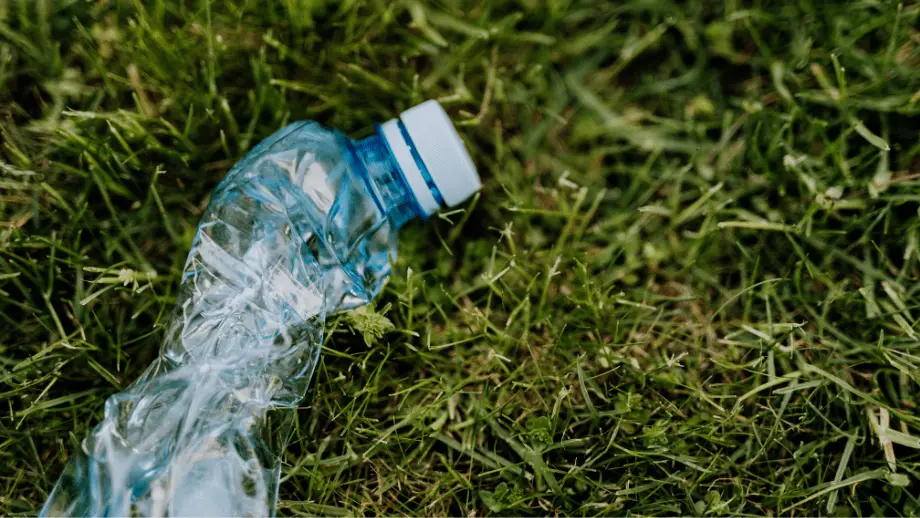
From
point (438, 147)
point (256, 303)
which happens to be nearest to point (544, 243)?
point (438, 147)

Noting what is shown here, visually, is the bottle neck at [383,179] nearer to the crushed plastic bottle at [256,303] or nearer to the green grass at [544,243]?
the crushed plastic bottle at [256,303]

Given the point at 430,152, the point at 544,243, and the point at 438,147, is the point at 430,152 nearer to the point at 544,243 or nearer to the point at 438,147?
the point at 438,147

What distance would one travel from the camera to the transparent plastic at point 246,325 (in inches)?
71.6

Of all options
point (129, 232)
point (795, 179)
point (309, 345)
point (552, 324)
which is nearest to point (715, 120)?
point (795, 179)

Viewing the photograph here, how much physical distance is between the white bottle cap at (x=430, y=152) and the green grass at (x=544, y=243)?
0.16m

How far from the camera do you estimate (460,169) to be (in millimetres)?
1880

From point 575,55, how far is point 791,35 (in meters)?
0.67

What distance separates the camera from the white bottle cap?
187 centimetres

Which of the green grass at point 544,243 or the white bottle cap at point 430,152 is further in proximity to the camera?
the green grass at point 544,243

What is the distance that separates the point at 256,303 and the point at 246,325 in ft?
0.21

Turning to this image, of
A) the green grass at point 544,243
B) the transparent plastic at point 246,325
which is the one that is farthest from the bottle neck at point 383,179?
the green grass at point 544,243

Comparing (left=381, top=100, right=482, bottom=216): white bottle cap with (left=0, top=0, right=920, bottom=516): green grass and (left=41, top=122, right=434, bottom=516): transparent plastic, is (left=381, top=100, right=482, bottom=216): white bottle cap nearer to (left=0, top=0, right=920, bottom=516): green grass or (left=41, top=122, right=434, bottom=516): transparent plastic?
(left=41, top=122, right=434, bottom=516): transparent plastic

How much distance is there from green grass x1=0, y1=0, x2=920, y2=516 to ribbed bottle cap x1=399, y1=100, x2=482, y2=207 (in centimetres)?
18

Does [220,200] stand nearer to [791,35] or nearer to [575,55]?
[575,55]
